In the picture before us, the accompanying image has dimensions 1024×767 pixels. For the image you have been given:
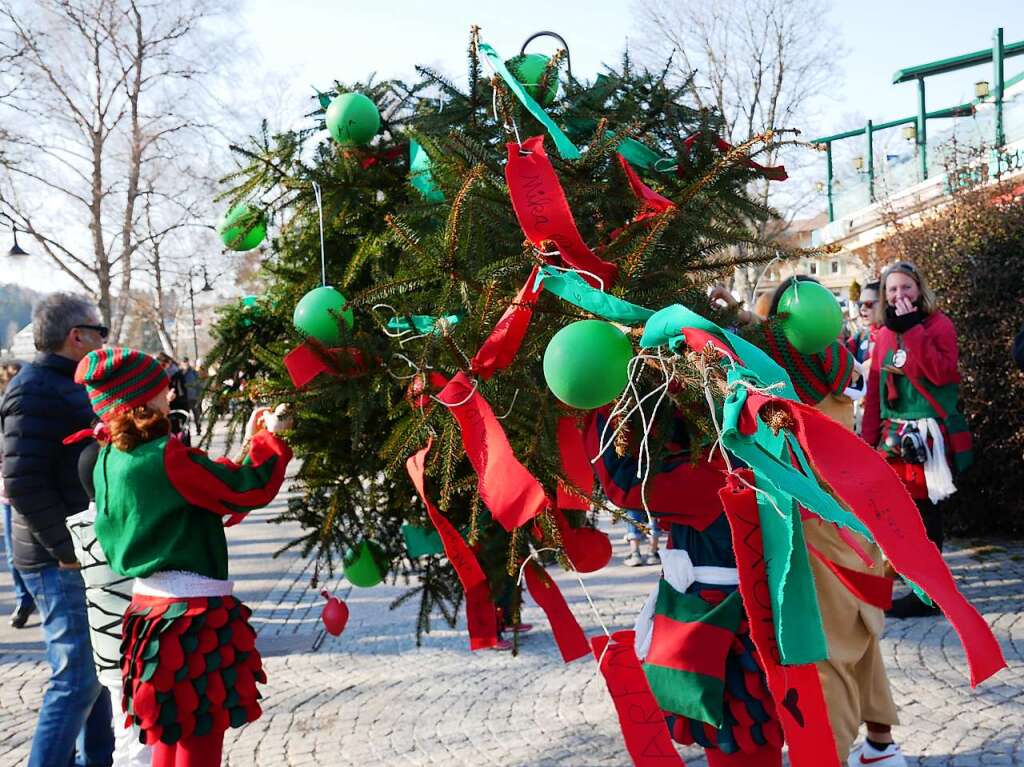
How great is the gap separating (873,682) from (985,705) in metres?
1.33

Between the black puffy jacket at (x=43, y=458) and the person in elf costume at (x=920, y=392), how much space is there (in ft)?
15.2

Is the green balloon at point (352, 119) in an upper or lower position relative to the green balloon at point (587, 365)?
upper

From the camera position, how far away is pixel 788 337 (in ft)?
6.55

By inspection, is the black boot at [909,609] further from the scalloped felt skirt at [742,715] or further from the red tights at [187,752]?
the red tights at [187,752]

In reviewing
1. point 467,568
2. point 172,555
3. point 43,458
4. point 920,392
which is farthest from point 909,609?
point 43,458

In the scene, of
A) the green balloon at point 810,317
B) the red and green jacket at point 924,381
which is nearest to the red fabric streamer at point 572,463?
the green balloon at point 810,317

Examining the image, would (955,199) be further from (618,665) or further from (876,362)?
(618,665)

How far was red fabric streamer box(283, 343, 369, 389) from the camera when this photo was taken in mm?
2207

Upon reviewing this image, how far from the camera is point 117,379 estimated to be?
292cm

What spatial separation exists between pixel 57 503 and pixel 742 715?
3103mm

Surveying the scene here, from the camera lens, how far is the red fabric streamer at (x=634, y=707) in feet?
6.35

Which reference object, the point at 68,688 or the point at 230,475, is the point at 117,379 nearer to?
the point at 230,475

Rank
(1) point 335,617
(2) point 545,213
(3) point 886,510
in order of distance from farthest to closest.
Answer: (1) point 335,617
(2) point 545,213
(3) point 886,510

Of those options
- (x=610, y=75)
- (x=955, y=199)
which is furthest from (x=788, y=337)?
(x=955, y=199)
